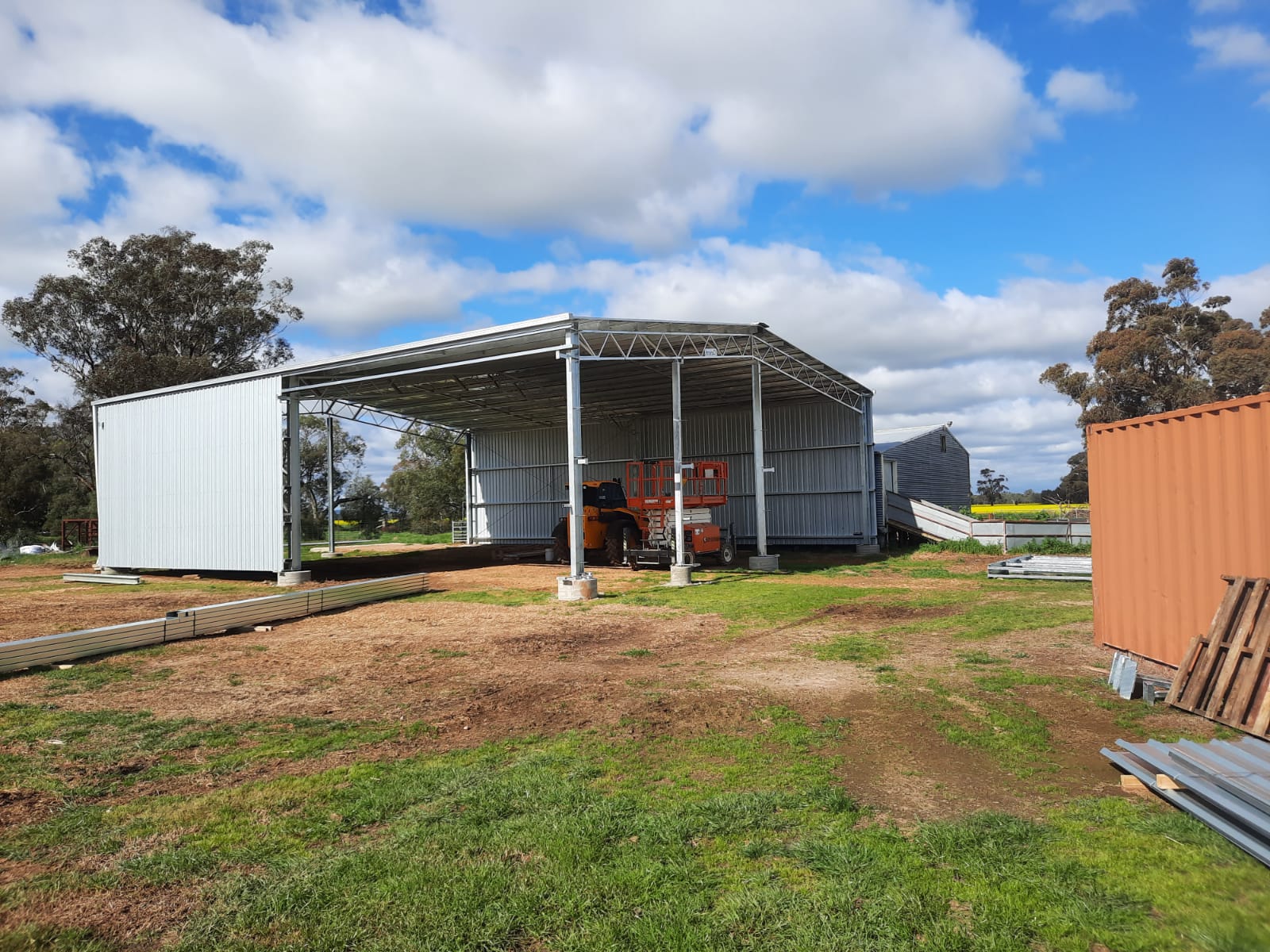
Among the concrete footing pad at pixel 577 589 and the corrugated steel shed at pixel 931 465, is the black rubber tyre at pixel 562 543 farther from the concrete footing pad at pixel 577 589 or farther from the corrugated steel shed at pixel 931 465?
the corrugated steel shed at pixel 931 465

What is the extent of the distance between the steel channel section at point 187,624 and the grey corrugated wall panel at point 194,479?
6.91 meters

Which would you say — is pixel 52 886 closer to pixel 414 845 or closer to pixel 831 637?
pixel 414 845

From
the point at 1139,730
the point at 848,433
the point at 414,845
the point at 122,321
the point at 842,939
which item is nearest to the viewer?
the point at 842,939

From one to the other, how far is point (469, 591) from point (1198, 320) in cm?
4206

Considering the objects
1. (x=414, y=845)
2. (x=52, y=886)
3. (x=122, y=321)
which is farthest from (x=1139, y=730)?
(x=122, y=321)

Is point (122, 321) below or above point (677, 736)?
above

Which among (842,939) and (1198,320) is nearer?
(842,939)

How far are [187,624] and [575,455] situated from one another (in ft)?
25.5

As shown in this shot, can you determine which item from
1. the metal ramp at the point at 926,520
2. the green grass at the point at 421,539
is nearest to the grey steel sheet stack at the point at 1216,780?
the metal ramp at the point at 926,520

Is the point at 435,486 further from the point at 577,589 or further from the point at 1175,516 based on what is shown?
the point at 1175,516

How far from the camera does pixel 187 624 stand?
11.6 m

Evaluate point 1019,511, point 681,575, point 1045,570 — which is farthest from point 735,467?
point 1019,511

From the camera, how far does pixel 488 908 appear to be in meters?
3.59

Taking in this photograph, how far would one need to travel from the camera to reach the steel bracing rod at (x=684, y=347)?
1845cm
